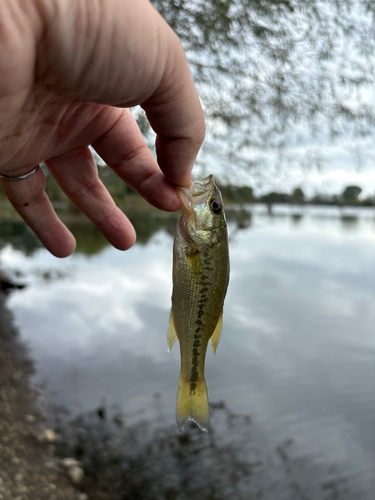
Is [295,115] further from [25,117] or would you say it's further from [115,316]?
[115,316]

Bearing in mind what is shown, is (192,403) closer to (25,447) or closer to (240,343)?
(25,447)

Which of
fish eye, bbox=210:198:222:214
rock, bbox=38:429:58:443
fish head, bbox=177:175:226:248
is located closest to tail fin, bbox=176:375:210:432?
fish head, bbox=177:175:226:248

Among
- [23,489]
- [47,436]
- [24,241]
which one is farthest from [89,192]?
[24,241]

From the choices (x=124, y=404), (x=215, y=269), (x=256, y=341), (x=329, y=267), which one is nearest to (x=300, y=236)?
(x=329, y=267)

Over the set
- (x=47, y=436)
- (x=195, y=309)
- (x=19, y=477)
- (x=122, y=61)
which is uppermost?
(x=122, y=61)

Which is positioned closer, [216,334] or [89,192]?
[216,334]

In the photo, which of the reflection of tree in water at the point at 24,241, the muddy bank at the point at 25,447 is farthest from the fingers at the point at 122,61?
the reflection of tree in water at the point at 24,241
